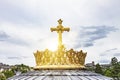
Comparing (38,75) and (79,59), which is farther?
(79,59)

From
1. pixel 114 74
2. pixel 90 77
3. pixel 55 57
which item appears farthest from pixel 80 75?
pixel 114 74

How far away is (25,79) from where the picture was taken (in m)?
8.87

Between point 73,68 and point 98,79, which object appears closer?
point 98,79

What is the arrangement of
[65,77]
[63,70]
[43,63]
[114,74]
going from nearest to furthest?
[65,77] → [63,70] → [43,63] → [114,74]

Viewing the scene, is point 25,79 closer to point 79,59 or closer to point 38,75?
point 38,75

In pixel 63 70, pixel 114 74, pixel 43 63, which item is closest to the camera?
pixel 63 70

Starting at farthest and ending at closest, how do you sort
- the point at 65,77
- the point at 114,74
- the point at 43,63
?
the point at 114,74
the point at 43,63
the point at 65,77

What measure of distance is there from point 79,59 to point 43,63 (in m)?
1.07

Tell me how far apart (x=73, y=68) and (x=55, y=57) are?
1.97 feet

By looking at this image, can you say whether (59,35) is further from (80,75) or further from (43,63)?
(80,75)

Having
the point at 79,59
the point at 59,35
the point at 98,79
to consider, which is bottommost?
the point at 98,79

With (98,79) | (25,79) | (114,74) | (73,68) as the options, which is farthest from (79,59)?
(114,74)

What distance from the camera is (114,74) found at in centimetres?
5741

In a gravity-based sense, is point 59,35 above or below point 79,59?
above
